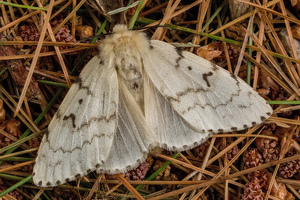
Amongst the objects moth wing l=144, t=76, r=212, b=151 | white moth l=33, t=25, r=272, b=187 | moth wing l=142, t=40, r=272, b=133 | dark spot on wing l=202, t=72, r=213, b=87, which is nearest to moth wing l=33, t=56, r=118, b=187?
white moth l=33, t=25, r=272, b=187

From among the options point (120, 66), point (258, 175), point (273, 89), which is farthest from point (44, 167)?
point (273, 89)

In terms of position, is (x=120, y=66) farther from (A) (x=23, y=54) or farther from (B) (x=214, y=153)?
(B) (x=214, y=153)

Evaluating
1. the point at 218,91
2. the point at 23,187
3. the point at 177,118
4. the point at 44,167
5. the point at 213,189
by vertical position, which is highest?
the point at 218,91

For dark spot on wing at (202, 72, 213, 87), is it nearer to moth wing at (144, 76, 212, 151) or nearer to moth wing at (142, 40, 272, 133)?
moth wing at (142, 40, 272, 133)

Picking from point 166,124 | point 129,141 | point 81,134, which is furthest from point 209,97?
point 81,134

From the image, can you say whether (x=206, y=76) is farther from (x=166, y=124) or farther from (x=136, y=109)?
(x=136, y=109)

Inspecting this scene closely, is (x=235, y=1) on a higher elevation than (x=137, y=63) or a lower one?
higher

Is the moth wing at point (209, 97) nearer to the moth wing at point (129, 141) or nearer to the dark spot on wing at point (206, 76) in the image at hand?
the dark spot on wing at point (206, 76)
